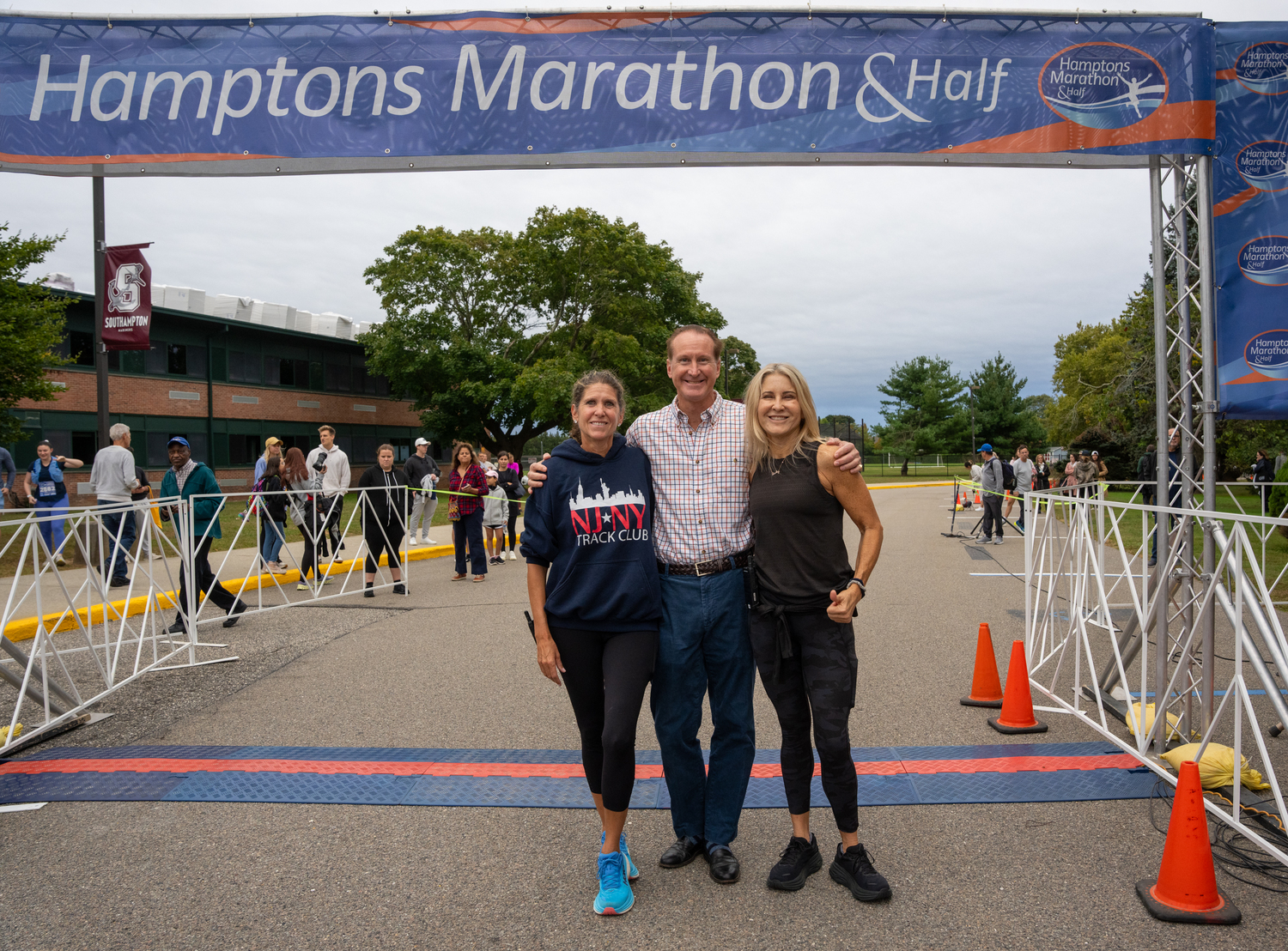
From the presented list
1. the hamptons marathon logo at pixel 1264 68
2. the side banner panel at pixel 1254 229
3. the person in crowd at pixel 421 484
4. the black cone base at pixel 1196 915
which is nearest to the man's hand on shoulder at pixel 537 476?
the black cone base at pixel 1196 915

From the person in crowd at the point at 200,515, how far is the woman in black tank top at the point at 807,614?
5.77 metres

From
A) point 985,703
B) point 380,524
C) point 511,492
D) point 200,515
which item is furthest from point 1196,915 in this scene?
point 511,492

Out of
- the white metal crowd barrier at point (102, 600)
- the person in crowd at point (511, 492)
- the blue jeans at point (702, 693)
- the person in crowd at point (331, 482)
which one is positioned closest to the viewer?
the blue jeans at point (702, 693)

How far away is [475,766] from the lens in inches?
173

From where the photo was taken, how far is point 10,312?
21.1 meters

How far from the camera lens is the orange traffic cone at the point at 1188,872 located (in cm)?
282

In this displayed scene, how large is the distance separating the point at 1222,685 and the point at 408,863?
17.1ft

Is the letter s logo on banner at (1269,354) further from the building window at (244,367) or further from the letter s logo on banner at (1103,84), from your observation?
the building window at (244,367)

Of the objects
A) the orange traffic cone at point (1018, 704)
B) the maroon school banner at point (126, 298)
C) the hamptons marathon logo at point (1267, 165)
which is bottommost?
the orange traffic cone at point (1018, 704)

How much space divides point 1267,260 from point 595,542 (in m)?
3.88

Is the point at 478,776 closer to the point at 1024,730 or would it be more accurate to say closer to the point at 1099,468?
the point at 1024,730

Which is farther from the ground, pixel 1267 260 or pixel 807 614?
pixel 1267 260

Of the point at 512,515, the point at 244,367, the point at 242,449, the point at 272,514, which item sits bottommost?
the point at 512,515

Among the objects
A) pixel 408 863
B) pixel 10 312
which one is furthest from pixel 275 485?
pixel 10 312
